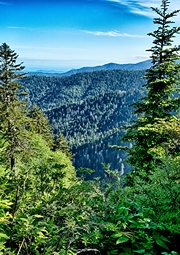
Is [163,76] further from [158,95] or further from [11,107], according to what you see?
[11,107]

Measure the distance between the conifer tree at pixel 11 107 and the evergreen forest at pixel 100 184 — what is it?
0.21 ft

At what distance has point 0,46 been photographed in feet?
51.3

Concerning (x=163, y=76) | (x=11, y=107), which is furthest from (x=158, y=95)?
(x=11, y=107)

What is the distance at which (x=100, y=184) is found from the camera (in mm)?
3756

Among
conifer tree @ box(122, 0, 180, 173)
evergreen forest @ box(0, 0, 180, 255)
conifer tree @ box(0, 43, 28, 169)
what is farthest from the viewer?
conifer tree @ box(0, 43, 28, 169)

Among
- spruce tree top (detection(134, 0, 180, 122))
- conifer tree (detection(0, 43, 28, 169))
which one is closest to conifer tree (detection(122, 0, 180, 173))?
spruce tree top (detection(134, 0, 180, 122))

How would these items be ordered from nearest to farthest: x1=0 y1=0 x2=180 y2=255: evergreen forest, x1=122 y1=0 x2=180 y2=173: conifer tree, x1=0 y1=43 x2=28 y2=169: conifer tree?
x1=0 y1=0 x2=180 y2=255: evergreen forest < x1=122 y1=0 x2=180 y2=173: conifer tree < x1=0 y1=43 x2=28 y2=169: conifer tree

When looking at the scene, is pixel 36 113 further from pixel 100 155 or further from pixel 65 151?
pixel 100 155

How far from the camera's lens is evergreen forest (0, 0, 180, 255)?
2023 millimetres

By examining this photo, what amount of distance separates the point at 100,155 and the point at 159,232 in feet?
473

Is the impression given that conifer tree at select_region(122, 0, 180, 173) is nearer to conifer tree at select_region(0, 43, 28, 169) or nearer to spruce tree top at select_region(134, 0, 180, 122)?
spruce tree top at select_region(134, 0, 180, 122)

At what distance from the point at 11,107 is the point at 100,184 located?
515 inches

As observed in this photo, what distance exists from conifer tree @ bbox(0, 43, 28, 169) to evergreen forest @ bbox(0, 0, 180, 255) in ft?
0.21

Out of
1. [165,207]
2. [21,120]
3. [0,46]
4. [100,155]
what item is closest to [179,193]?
[165,207]
